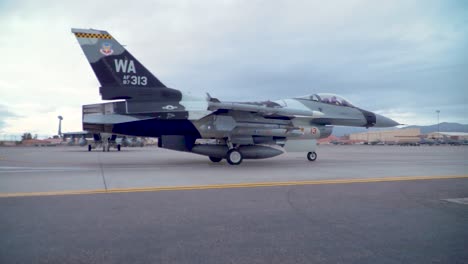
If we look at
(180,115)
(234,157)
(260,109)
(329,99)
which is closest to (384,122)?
(329,99)

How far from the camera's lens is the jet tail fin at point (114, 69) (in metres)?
11.4

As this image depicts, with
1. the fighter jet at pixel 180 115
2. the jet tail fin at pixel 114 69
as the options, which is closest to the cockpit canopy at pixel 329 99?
the fighter jet at pixel 180 115

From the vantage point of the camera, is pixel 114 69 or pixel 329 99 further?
pixel 329 99

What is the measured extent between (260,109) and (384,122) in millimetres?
7949

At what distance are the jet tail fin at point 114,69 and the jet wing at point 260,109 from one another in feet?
6.75

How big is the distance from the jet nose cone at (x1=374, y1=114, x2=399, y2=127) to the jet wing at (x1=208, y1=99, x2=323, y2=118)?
14.8 feet

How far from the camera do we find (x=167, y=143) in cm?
1310

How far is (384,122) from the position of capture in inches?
647

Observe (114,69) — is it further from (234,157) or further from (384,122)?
(384,122)

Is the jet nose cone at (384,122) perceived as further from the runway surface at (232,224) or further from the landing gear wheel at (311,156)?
the runway surface at (232,224)

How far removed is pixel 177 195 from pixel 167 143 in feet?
24.2

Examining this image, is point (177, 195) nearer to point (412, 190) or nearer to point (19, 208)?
point (19, 208)

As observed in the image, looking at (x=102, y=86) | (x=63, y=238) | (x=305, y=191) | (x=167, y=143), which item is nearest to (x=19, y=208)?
(x=63, y=238)

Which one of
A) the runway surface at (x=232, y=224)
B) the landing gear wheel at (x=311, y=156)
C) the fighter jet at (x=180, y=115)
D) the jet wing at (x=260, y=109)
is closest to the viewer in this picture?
the runway surface at (x=232, y=224)
